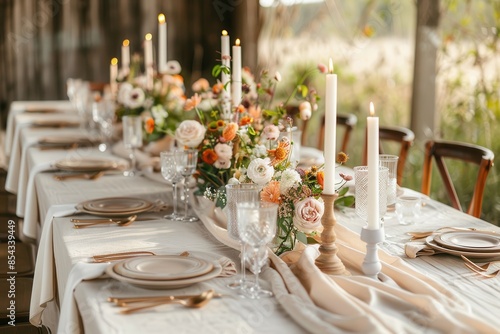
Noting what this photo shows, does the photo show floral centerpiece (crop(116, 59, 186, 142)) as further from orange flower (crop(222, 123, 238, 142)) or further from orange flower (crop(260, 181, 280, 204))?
orange flower (crop(260, 181, 280, 204))

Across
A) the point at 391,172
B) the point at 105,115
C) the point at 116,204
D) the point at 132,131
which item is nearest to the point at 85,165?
the point at 132,131

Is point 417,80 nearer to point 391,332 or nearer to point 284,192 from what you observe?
point 284,192

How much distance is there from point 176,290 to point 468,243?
802 millimetres

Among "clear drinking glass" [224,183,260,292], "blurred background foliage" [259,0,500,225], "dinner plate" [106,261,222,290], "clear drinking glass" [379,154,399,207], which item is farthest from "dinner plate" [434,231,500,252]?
"blurred background foliage" [259,0,500,225]

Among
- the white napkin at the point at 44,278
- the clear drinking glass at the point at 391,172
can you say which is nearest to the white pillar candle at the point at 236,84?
the clear drinking glass at the point at 391,172

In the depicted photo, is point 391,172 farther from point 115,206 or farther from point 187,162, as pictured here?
point 115,206

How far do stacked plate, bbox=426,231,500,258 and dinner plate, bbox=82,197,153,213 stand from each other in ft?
2.91

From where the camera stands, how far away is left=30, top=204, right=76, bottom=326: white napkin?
2.04m

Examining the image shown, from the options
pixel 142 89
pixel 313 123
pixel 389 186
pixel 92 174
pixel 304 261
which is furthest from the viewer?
pixel 313 123

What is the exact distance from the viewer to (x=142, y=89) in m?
3.38

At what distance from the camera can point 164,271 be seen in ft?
5.30

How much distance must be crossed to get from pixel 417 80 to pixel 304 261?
10.6 ft

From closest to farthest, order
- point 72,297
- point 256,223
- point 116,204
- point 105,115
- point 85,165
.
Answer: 1. point 256,223
2. point 72,297
3. point 116,204
4. point 85,165
5. point 105,115

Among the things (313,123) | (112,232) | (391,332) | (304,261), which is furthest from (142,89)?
(313,123)
